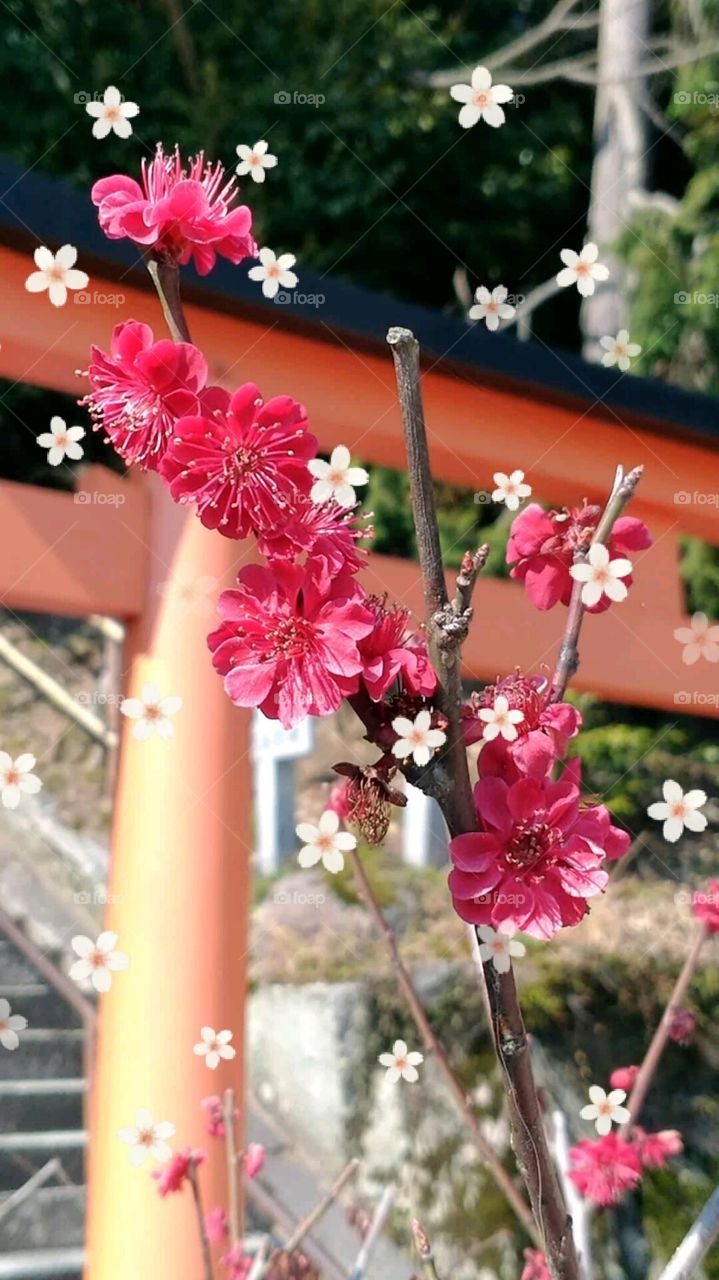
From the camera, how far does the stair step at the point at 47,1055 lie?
3.09m

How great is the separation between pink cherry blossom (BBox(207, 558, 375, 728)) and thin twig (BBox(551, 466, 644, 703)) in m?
0.12

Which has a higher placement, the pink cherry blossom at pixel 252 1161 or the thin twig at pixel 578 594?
the thin twig at pixel 578 594

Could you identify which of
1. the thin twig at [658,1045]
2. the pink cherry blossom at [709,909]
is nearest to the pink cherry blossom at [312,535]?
the thin twig at [658,1045]

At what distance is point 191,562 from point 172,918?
540 mm

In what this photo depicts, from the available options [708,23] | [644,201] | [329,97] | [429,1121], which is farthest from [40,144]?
[429,1121]

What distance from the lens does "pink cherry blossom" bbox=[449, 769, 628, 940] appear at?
1.71 ft

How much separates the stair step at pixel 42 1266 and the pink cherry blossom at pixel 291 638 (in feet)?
7.52

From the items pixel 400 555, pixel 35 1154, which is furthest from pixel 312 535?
pixel 400 555

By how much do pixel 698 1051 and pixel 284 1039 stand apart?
4.12 ft
